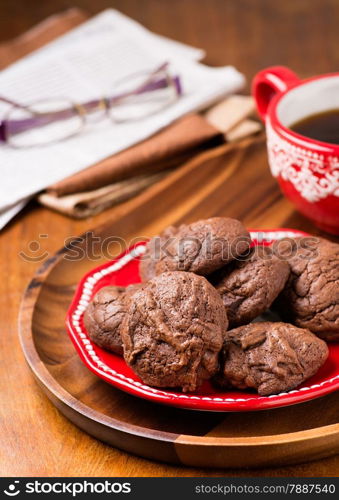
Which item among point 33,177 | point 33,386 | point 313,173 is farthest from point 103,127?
point 33,386

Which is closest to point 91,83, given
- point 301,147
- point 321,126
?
point 321,126

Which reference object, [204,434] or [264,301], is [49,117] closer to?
[264,301]

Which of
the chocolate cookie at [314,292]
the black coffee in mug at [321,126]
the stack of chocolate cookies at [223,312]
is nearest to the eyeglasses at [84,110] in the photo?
the black coffee in mug at [321,126]

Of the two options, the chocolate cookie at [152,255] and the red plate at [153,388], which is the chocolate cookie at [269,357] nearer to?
the red plate at [153,388]

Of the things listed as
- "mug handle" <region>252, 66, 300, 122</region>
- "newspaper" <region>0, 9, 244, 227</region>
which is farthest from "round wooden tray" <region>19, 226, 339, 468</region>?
"mug handle" <region>252, 66, 300, 122</region>

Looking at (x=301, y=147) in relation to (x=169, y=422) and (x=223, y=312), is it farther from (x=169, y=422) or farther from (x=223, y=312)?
(x=169, y=422)

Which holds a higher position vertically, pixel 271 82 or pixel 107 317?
pixel 271 82
